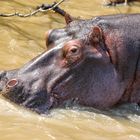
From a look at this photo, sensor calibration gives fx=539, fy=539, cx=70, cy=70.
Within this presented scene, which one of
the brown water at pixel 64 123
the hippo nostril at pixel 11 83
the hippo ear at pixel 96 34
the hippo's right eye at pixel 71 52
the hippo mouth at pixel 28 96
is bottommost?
the brown water at pixel 64 123

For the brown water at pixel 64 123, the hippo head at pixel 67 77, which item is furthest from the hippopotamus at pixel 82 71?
the brown water at pixel 64 123

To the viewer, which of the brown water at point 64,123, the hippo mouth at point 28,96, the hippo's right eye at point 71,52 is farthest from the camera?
Result: the hippo's right eye at point 71,52

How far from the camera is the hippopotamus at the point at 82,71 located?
16.6 feet

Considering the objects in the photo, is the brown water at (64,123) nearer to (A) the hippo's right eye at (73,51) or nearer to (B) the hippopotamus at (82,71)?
(B) the hippopotamus at (82,71)

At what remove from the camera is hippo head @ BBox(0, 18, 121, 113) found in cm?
505

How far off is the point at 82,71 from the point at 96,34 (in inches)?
16.2

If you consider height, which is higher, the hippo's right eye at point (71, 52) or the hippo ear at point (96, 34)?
the hippo ear at point (96, 34)

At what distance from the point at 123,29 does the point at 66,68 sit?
0.75 metres

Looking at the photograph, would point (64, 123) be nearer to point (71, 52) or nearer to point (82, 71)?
point (82, 71)

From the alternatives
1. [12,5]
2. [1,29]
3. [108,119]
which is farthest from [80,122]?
[12,5]

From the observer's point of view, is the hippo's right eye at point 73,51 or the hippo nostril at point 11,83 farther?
the hippo's right eye at point 73,51

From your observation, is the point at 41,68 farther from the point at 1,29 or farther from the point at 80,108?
the point at 1,29

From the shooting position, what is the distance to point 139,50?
17.7 feet

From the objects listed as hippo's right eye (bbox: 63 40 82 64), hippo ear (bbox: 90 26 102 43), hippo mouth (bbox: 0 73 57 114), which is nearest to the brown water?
hippo mouth (bbox: 0 73 57 114)
